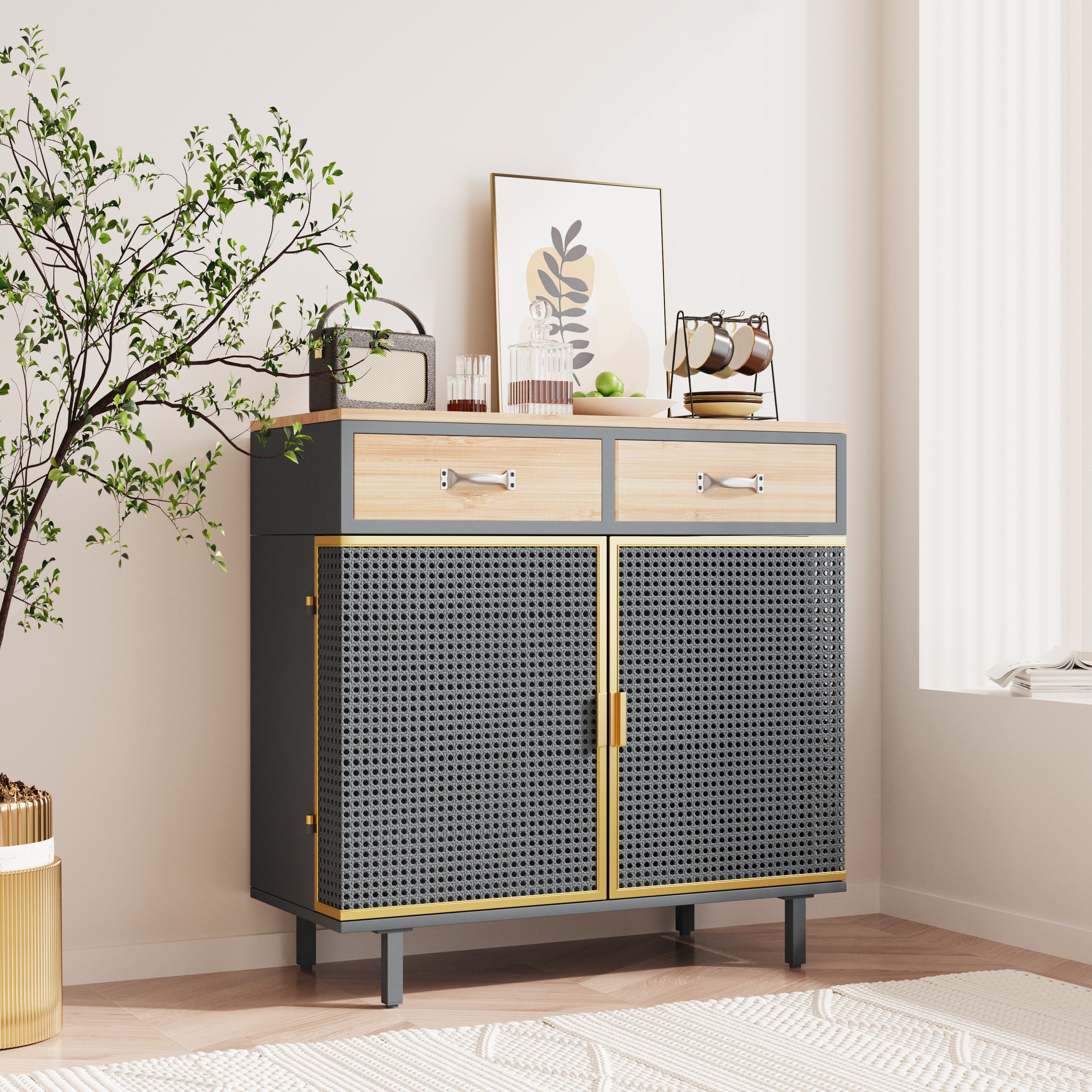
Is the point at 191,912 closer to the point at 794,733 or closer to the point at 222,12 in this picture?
the point at 794,733

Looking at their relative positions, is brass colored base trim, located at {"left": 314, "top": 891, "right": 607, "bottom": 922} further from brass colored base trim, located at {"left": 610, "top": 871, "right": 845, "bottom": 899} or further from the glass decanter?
the glass decanter

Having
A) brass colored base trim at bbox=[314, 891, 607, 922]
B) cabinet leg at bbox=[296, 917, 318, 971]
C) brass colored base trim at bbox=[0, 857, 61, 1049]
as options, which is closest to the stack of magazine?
brass colored base trim at bbox=[314, 891, 607, 922]

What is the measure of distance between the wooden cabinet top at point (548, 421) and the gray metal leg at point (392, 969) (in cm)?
100

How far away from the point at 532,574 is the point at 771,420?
0.65m

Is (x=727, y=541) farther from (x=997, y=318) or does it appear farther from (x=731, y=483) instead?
(x=997, y=318)

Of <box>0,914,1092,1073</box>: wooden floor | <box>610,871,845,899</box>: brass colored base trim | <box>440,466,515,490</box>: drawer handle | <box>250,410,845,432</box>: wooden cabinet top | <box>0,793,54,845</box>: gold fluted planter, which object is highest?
<box>250,410,845,432</box>: wooden cabinet top

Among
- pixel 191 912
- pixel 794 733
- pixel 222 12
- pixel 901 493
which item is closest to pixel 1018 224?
pixel 901 493

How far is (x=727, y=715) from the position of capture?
10.7ft

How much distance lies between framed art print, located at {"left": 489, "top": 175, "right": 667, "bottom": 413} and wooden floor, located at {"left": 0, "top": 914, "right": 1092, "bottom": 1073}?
1.32 metres

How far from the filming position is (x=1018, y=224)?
403 cm

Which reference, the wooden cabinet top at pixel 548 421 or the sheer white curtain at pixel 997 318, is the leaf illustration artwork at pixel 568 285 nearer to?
the wooden cabinet top at pixel 548 421

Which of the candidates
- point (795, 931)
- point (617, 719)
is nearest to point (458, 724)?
point (617, 719)

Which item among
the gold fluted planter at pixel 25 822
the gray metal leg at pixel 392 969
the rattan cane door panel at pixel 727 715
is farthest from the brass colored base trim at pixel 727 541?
the gold fluted planter at pixel 25 822

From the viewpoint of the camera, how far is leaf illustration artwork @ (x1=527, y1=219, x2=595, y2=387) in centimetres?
355
